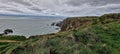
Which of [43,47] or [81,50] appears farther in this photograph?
[43,47]

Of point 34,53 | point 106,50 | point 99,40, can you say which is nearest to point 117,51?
point 106,50

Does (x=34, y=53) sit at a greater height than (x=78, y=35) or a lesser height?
lesser

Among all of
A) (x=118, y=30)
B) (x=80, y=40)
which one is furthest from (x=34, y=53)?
(x=118, y=30)

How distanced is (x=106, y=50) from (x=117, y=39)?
10.5 ft

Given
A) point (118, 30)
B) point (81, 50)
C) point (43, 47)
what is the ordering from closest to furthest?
point (81, 50) < point (43, 47) < point (118, 30)

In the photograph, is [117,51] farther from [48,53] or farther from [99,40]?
[48,53]

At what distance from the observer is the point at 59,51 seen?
642 inches

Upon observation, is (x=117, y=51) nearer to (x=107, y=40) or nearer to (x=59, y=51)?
(x=107, y=40)

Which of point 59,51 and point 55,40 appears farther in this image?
point 55,40

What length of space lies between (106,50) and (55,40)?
156 inches

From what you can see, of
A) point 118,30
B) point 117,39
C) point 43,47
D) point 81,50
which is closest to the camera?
point 81,50

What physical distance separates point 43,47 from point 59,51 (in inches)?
65.9

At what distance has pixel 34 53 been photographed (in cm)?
1750

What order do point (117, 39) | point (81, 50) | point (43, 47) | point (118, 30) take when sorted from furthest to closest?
point (118, 30) → point (117, 39) → point (43, 47) → point (81, 50)
